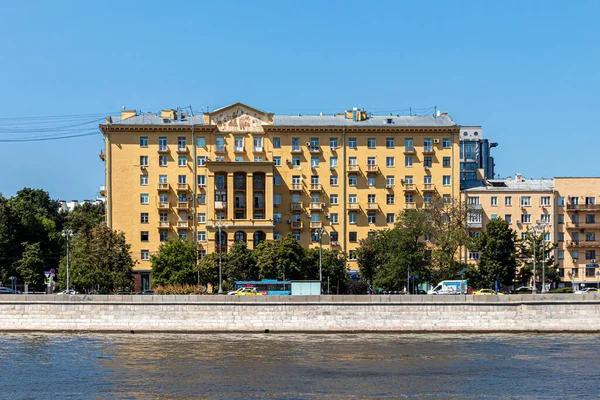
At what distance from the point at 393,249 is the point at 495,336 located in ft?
93.9

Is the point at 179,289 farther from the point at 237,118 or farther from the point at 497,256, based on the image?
the point at 497,256

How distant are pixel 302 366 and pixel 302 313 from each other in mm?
19606

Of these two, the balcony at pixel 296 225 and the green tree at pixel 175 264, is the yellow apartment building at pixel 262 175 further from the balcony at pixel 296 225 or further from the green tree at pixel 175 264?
the green tree at pixel 175 264

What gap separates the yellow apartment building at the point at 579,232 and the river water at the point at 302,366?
152 ft

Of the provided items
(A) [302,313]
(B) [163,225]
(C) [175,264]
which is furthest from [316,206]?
(A) [302,313]

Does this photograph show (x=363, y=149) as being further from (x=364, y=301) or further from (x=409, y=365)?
(x=409, y=365)

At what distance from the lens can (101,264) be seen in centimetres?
9850

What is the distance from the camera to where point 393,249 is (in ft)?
320

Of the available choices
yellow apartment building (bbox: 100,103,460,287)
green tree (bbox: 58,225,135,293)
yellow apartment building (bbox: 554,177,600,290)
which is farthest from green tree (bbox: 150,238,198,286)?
yellow apartment building (bbox: 554,177,600,290)

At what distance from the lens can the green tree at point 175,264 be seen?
99562 millimetres

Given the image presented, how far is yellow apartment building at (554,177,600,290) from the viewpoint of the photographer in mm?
114500

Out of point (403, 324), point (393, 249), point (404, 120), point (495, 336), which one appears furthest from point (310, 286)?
point (404, 120)

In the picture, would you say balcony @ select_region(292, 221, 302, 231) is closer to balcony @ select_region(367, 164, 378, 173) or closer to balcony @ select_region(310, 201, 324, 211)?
balcony @ select_region(310, 201, 324, 211)

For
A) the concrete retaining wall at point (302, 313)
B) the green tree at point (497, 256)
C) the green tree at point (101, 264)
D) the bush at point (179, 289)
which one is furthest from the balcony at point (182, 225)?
the concrete retaining wall at point (302, 313)
